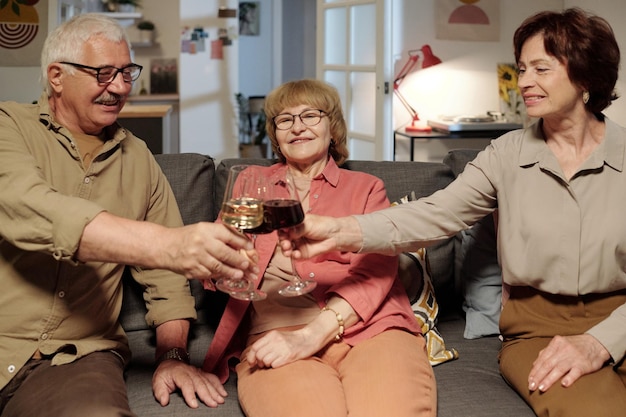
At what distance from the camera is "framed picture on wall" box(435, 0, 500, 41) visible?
579cm

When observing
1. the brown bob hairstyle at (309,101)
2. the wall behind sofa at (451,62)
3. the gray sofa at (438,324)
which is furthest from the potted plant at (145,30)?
the brown bob hairstyle at (309,101)

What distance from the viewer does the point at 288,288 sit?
183 centimetres

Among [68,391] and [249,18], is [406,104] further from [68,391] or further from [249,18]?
[68,391]

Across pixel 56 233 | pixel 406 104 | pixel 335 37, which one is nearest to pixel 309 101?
pixel 56 233

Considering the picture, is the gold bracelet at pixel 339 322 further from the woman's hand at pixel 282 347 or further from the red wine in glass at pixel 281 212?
the red wine in glass at pixel 281 212

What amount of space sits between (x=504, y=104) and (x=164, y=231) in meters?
4.65

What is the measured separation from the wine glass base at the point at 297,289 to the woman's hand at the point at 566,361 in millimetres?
598

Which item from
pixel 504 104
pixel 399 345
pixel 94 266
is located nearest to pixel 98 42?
pixel 94 266

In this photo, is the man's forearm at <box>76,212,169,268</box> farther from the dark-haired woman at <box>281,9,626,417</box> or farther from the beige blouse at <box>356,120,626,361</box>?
the beige blouse at <box>356,120,626,361</box>

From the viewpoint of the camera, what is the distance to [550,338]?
6.66 feet

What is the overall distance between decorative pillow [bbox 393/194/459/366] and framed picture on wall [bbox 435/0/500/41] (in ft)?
12.1

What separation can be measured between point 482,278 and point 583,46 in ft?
2.67

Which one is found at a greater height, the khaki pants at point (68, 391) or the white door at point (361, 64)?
the white door at point (361, 64)

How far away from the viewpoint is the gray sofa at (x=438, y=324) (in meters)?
1.95
